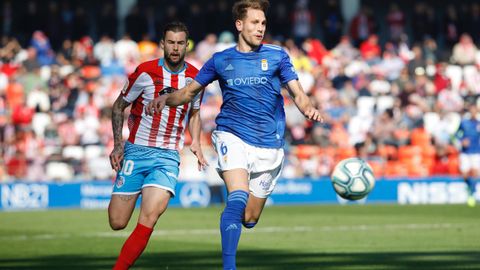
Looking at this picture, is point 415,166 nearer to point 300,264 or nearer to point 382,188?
point 382,188

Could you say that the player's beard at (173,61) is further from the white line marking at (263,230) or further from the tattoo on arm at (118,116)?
the white line marking at (263,230)

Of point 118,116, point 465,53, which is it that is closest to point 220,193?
point 465,53

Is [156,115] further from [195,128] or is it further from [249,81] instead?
[249,81]

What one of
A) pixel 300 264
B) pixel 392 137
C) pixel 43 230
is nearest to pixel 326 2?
pixel 392 137

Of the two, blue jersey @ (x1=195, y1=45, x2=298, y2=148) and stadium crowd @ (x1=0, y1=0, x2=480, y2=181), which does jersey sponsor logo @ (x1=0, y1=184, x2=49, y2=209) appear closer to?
stadium crowd @ (x1=0, y1=0, x2=480, y2=181)

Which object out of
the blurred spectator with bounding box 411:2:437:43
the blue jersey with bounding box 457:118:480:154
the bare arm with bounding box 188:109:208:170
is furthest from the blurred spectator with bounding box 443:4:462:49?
the bare arm with bounding box 188:109:208:170

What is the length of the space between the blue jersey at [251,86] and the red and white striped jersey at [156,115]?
1.82ft

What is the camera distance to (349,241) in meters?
15.8

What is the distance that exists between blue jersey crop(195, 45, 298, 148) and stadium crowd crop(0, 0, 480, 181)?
1640 cm

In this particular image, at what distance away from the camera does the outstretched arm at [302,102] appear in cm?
895

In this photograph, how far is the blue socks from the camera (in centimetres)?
933

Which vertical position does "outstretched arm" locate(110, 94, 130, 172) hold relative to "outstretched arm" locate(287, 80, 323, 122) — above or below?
below

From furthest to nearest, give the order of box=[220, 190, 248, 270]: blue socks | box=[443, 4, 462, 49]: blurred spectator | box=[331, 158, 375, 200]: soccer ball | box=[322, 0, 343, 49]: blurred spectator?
1. box=[443, 4, 462, 49]: blurred spectator
2. box=[322, 0, 343, 49]: blurred spectator
3. box=[331, 158, 375, 200]: soccer ball
4. box=[220, 190, 248, 270]: blue socks

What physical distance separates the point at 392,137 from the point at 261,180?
18.5m
